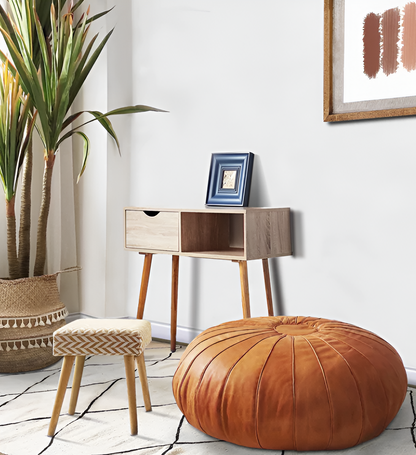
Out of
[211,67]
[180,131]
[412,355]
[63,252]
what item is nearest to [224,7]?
→ [211,67]

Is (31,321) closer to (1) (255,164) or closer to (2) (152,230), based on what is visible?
(2) (152,230)

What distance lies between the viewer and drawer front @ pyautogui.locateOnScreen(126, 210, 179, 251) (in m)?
2.43

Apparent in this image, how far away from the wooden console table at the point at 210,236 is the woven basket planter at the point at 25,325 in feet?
1.52

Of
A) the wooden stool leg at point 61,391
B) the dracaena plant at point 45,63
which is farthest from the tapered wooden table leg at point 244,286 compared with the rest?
the dracaena plant at point 45,63

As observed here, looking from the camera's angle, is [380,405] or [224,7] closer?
[380,405]

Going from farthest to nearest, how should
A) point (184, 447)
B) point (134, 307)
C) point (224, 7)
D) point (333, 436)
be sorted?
point (134, 307)
point (224, 7)
point (184, 447)
point (333, 436)

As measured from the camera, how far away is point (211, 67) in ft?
8.73

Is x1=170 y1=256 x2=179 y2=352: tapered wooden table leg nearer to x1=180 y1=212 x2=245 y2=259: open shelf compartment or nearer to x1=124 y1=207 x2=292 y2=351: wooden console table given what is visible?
x1=124 y1=207 x2=292 y2=351: wooden console table

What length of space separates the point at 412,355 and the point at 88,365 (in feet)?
4.68

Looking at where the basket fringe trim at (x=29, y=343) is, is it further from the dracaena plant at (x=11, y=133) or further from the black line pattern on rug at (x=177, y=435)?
the black line pattern on rug at (x=177, y=435)

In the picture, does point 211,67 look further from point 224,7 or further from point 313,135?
point 313,135

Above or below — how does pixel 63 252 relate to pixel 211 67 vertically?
below

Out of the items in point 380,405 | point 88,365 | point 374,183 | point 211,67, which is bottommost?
point 88,365

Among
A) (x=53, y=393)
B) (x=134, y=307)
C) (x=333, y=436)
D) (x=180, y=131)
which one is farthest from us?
(x=134, y=307)
